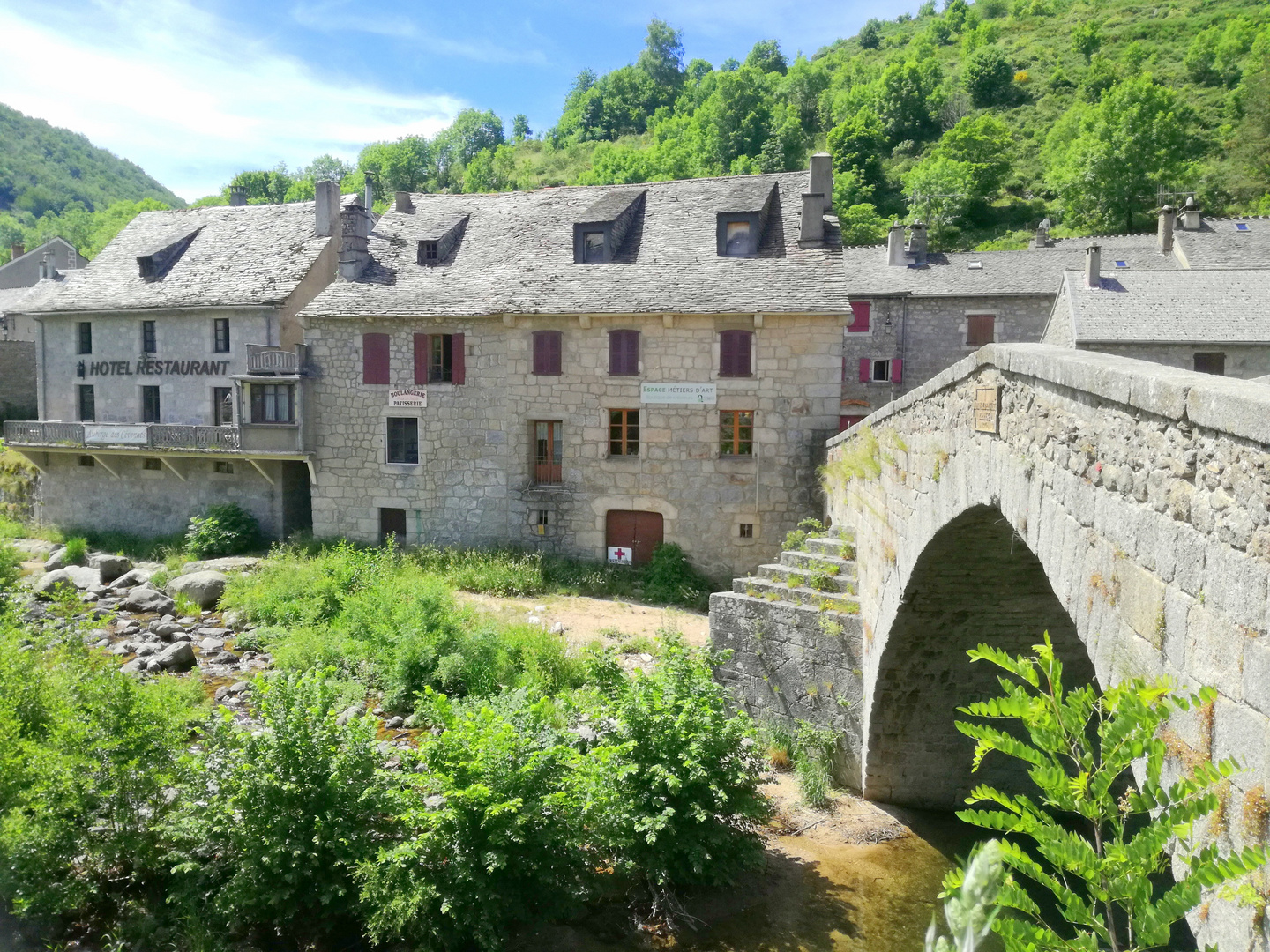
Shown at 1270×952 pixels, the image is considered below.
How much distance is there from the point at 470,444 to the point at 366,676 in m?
6.46

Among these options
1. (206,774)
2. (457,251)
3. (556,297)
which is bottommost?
(206,774)

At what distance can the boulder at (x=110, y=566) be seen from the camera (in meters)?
18.9

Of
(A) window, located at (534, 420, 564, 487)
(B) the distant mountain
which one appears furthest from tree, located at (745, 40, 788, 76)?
(A) window, located at (534, 420, 564, 487)

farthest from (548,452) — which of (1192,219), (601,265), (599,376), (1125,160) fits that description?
(1125,160)

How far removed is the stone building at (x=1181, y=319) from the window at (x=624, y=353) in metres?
9.19

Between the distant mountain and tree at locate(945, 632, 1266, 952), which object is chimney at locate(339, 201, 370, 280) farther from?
the distant mountain

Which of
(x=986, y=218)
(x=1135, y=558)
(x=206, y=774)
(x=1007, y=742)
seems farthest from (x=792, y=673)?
(x=986, y=218)

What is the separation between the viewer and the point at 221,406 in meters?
21.4

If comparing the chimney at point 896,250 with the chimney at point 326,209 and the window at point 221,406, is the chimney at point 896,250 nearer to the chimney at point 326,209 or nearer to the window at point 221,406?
the chimney at point 326,209

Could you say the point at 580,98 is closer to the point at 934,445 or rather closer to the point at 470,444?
the point at 470,444

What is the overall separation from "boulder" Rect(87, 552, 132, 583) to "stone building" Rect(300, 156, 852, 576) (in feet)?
14.8

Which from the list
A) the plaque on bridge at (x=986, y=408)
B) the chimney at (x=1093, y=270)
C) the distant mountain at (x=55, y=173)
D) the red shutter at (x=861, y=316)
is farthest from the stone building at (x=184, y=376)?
the distant mountain at (x=55, y=173)

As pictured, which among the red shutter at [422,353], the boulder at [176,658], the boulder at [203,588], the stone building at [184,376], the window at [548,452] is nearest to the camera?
the boulder at [176,658]

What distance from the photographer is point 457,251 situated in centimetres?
1997
